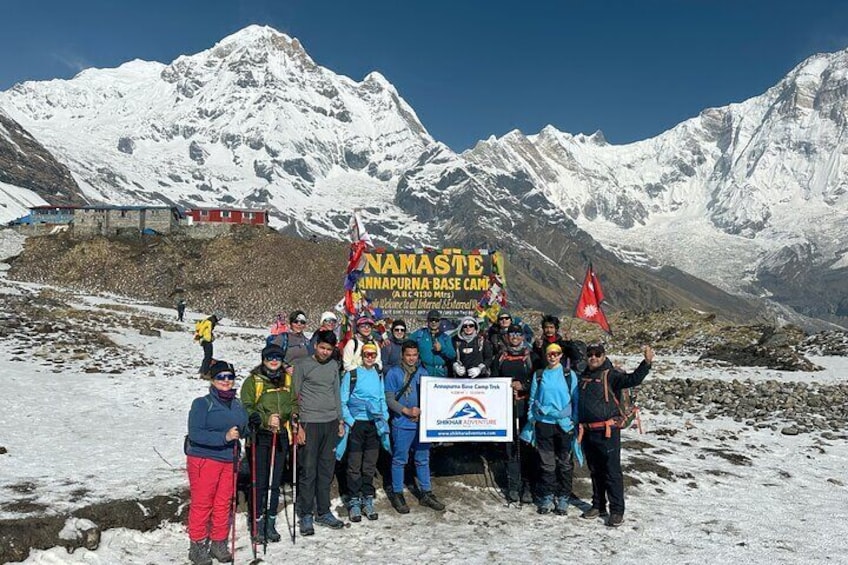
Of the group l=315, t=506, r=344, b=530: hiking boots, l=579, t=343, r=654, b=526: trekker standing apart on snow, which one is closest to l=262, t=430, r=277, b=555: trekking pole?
l=315, t=506, r=344, b=530: hiking boots

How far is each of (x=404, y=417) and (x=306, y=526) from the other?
7.58ft

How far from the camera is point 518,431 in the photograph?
36.1 feet

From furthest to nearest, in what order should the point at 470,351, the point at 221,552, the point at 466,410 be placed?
the point at 470,351 < the point at 466,410 < the point at 221,552

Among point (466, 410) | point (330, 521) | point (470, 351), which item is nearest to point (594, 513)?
point (466, 410)

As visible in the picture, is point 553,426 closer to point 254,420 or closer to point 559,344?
point 559,344

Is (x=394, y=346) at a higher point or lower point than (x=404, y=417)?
higher

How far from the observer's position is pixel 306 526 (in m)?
8.79

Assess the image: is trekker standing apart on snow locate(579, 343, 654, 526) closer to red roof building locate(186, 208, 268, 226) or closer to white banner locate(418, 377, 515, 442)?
white banner locate(418, 377, 515, 442)

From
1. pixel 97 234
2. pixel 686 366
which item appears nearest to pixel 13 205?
pixel 97 234

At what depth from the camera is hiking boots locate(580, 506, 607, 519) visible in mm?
9758

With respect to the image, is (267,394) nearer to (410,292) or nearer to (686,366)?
(410,292)

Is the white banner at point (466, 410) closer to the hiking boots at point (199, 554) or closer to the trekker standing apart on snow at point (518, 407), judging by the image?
the trekker standing apart on snow at point (518, 407)

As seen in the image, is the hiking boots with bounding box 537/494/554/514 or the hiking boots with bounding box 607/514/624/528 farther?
the hiking boots with bounding box 537/494/554/514

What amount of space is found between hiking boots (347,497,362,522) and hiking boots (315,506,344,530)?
283 mm
